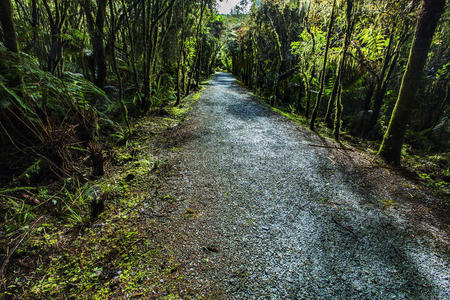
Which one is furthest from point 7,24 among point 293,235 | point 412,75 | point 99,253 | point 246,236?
point 412,75

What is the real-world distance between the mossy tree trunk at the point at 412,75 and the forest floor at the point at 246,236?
596mm

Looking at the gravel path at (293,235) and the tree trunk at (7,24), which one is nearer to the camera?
the gravel path at (293,235)

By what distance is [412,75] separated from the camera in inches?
154

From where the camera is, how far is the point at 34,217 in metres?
2.19

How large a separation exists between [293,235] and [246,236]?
1.90ft

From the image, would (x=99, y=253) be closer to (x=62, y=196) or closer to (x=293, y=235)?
(x=62, y=196)

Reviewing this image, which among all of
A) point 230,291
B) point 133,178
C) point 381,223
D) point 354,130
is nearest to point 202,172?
point 133,178

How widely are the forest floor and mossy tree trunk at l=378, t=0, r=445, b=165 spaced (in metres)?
0.60

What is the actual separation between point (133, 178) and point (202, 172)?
3.95ft

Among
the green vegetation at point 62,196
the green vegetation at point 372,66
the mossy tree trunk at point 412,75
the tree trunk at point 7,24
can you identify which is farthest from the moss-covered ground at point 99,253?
the green vegetation at point 372,66

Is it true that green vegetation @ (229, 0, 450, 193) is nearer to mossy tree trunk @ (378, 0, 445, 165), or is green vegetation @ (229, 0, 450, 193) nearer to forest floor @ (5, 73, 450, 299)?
mossy tree trunk @ (378, 0, 445, 165)

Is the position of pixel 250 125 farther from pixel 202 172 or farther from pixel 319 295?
pixel 319 295

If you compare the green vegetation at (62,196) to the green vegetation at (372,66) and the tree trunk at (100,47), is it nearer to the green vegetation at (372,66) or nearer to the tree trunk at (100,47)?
the tree trunk at (100,47)

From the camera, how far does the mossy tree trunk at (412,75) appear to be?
3627 millimetres
